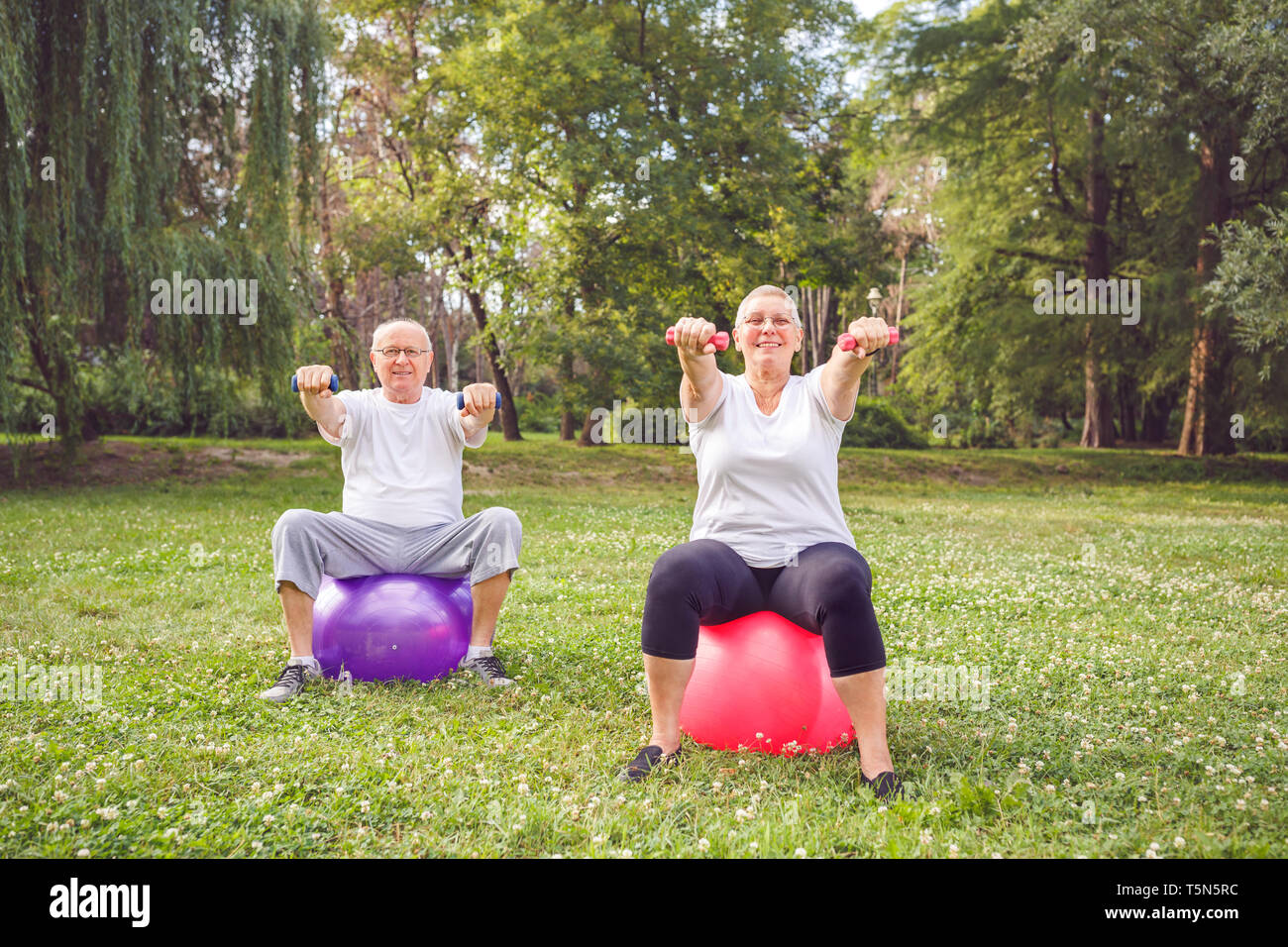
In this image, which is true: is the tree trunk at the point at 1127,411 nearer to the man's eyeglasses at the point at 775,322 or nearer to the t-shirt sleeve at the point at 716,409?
the man's eyeglasses at the point at 775,322

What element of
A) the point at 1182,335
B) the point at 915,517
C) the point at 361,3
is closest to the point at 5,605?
the point at 915,517

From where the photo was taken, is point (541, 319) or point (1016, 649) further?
point (541, 319)

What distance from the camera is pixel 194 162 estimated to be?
54.0ft

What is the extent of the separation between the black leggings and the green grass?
56cm

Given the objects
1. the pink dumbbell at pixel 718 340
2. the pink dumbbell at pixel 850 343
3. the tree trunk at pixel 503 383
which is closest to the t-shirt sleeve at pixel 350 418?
the pink dumbbell at pixel 718 340

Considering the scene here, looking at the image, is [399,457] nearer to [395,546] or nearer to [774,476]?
[395,546]

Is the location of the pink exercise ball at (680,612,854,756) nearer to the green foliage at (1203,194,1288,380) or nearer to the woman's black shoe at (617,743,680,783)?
the woman's black shoe at (617,743,680,783)

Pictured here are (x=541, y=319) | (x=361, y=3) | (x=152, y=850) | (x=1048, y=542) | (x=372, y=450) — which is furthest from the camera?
(x=361, y=3)

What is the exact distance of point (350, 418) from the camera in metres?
5.88

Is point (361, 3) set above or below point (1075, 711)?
above

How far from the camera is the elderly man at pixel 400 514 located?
5547 mm

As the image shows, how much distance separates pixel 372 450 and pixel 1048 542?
9403 mm

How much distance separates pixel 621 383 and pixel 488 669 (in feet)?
51.7
